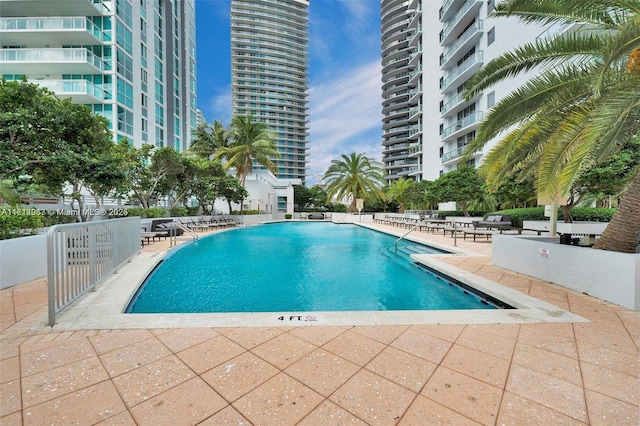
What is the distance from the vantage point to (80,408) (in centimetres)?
196

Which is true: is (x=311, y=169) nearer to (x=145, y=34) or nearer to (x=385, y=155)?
(x=385, y=155)

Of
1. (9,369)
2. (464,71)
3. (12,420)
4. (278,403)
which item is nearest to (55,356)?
(9,369)

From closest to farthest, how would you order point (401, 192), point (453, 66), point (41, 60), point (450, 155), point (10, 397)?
1. point (10, 397)
2. point (41, 60)
3. point (450, 155)
4. point (453, 66)
5. point (401, 192)

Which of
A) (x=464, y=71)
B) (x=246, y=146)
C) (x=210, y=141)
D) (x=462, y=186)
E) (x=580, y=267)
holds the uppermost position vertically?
(x=464, y=71)

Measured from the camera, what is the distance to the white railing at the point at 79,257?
3.36 m

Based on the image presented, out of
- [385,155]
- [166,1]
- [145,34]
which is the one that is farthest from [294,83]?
[145,34]

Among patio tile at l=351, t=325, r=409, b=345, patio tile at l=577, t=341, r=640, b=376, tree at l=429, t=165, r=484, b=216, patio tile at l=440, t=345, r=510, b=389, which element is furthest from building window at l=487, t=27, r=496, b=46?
patio tile at l=440, t=345, r=510, b=389

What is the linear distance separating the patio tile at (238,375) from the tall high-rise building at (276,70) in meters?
81.1

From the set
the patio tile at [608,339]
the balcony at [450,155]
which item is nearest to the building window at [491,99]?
the balcony at [450,155]

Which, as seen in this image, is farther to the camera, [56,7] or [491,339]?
[56,7]

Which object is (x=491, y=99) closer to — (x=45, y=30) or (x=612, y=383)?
(x=612, y=383)

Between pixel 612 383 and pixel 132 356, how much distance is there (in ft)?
14.0

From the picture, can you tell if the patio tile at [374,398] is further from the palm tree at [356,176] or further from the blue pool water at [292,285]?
the palm tree at [356,176]

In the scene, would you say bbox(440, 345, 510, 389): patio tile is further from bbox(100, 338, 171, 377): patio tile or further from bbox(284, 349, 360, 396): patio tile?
bbox(100, 338, 171, 377): patio tile
